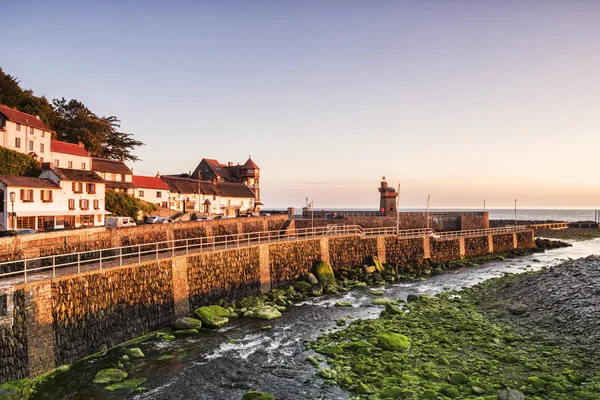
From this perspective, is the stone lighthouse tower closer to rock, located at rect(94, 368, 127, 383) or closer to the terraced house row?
the terraced house row

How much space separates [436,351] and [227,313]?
1213 centimetres

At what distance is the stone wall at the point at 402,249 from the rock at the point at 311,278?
1158 cm

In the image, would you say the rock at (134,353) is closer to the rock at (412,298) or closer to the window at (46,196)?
the rock at (412,298)

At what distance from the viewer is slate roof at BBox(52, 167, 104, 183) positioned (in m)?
43.8

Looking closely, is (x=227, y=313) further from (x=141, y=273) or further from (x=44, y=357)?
(x=44, y=357)

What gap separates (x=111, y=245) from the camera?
1273 inches

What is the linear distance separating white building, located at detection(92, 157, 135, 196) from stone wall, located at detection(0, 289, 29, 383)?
44657 mm

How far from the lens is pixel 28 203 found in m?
38.8

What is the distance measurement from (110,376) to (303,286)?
17.4 m

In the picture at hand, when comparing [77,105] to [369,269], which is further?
[77,105]

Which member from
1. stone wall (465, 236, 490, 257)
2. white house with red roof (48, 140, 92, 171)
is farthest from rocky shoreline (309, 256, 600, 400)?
white house with red roof (48, 140, 92, 171)

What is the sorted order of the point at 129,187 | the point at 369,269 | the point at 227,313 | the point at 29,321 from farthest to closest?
the point at 129,187 < the point at 369,269 < the point at 227,313 < the point at 29,321

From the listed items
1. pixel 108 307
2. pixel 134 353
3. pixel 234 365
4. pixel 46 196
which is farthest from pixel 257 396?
pixel 46 196

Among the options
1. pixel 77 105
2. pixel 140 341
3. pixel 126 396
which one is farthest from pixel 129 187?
pixel 126 396
